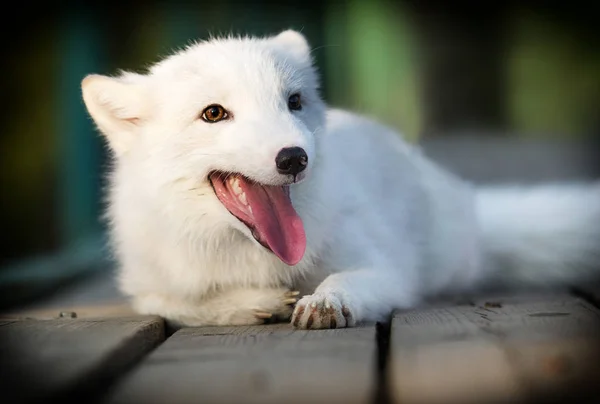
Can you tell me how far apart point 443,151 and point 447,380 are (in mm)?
5771

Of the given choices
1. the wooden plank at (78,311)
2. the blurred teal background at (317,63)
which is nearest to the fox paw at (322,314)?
the wooden plank at (78,311)

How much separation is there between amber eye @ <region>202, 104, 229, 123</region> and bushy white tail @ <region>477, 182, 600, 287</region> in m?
1.59

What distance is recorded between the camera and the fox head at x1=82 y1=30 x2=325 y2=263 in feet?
7.64

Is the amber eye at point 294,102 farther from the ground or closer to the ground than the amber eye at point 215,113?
farther from the ground

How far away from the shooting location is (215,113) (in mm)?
2479

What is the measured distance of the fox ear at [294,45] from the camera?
9.27 ft

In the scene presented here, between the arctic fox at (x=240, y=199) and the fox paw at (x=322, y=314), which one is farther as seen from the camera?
the arctic fox at (x=240, y=199)

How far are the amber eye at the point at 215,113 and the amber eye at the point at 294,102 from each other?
0.82ft

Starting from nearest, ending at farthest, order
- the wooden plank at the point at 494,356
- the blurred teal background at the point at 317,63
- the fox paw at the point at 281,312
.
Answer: the wooden plank at the point at 494,356, the fox paw at the point at 281,312, the blurred teal background at the point at 317,63

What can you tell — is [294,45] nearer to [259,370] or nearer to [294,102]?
[294,102]

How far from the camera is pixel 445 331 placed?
6.36ft

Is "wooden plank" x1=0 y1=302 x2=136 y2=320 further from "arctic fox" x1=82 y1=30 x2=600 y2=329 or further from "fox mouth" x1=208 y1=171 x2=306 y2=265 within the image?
"fox mouth" x1=208 y1=171 x2=306 y2=265

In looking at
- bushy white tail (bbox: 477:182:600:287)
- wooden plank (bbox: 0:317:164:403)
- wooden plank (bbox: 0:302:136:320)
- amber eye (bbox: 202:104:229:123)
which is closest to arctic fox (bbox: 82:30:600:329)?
amber eye (bbox: 202:104:229:123)

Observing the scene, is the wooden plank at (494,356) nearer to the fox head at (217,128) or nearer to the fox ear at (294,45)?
the fox head at (217,128)
